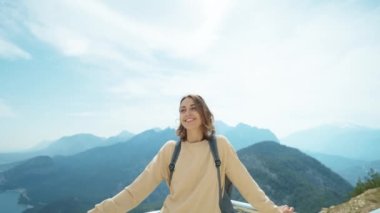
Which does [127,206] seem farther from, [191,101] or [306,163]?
[306,163]

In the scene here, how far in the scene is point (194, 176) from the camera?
2.57 m

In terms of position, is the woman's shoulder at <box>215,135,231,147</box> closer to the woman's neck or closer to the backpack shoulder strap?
the woman's neck

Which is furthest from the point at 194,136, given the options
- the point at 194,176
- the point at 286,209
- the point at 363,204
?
the point at 363,204

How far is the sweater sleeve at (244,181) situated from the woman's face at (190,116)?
226 mm

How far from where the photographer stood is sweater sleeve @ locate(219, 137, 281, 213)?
2541 mm

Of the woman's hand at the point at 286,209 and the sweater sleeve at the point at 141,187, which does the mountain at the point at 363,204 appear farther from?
the sweater sleeve at the point at 141,187

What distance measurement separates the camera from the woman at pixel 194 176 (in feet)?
8.30

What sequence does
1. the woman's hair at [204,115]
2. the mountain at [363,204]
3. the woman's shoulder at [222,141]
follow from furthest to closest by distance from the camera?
the mountain at [363,204] → the woman's hair at [204,115] → the woman's shoulder at [222,141]

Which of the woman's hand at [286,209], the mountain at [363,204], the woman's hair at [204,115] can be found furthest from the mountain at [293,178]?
the woman's hair at [204,115]

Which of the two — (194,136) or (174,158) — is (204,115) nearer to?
(194,136)

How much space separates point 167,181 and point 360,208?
454cm

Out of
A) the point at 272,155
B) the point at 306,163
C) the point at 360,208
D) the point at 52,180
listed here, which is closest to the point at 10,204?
the point at 52,180

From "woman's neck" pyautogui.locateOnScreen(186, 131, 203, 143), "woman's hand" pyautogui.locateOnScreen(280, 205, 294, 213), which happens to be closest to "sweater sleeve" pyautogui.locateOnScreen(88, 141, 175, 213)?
"woman's neck" pyautogui.locateOnScreen(186, 131, 203, 143)

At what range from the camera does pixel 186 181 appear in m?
2.57
